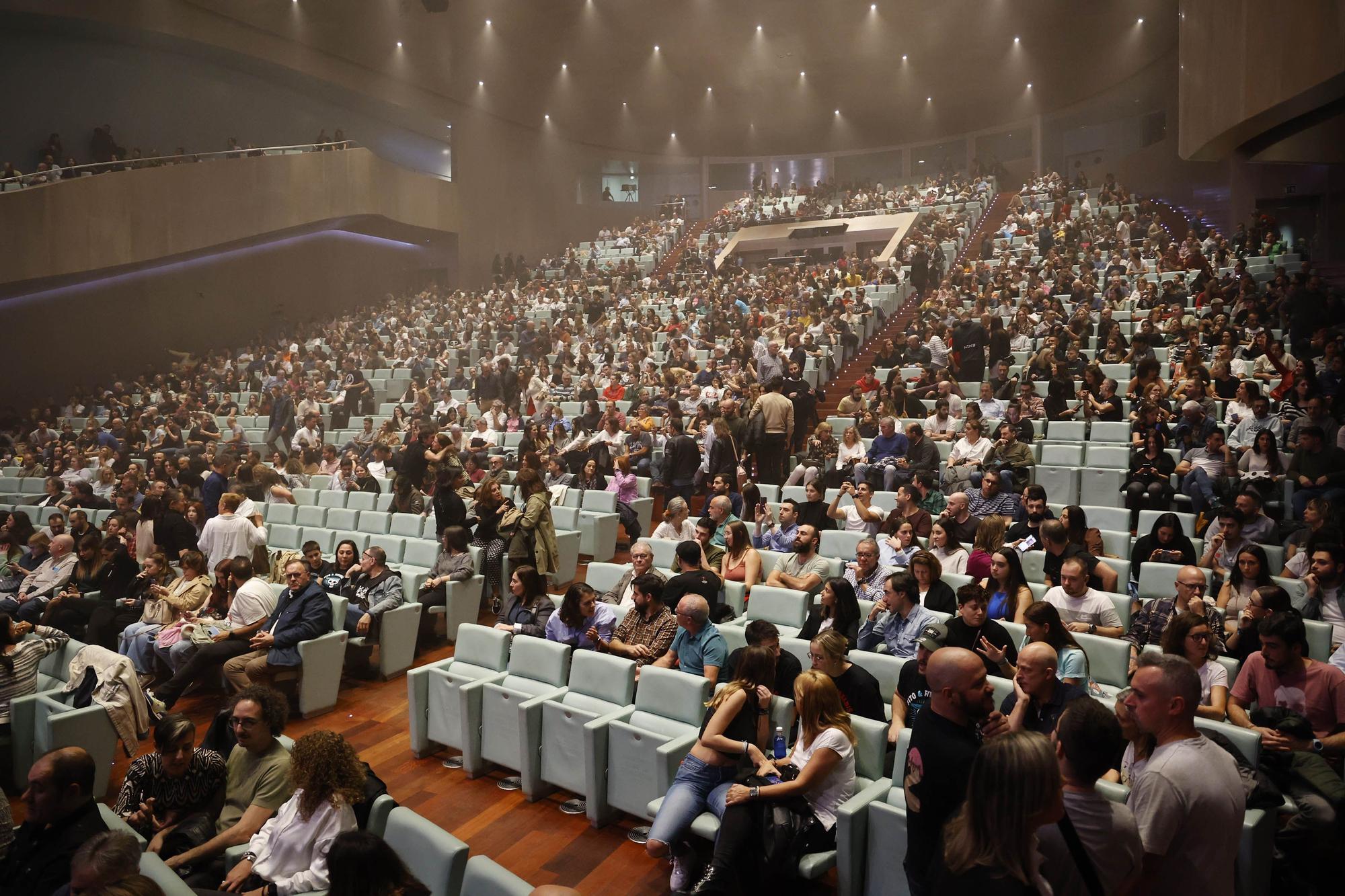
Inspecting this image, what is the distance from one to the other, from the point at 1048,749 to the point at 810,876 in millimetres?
1557

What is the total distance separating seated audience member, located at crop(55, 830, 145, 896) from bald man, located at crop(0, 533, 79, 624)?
4.77m

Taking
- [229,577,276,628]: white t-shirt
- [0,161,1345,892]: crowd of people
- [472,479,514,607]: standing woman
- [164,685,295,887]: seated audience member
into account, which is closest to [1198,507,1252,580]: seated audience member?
[0,161,1345,892]: crowd of people

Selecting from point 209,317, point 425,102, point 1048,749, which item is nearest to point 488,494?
point 1048,749

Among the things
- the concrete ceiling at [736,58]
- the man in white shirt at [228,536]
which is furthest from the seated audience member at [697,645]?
the concrete ceiling at [736,58]

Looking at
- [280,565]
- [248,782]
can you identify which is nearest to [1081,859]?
[248,782]

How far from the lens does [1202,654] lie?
335cm

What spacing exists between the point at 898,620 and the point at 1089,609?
871 mm

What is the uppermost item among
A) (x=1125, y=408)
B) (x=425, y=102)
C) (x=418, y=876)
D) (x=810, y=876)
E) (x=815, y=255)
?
(x=425, y=102)

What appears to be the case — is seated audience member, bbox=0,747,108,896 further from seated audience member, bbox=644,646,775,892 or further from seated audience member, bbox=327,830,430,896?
seated audience member, bbox=644,646,775,892

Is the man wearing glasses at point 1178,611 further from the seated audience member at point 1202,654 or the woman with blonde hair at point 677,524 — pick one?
the woman with blonde hair at point 677,524

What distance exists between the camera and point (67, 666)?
4.89 m

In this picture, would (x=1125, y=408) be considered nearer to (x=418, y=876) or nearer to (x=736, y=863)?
(x=736, y=863)

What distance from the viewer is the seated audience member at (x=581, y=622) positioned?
450 cm

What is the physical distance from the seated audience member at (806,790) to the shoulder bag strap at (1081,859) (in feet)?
4.17
